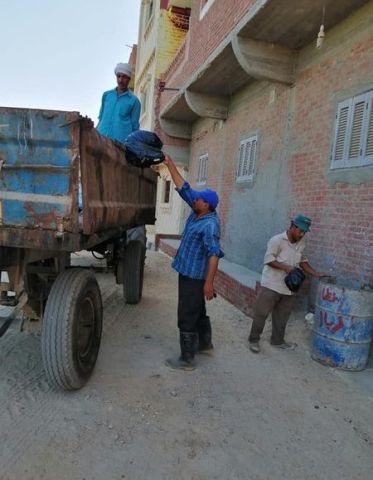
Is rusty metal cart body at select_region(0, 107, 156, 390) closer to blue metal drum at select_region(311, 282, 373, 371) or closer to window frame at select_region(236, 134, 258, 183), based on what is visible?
blue metal drum at select_region(311, 282, 373, 371)

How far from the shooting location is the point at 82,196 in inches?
110

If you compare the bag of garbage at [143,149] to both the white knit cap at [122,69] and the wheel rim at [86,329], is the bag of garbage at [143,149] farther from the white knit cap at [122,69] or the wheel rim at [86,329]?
the white knit cap at [122,69]

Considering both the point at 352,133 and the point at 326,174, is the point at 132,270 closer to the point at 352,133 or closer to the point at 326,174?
the point at 326,174

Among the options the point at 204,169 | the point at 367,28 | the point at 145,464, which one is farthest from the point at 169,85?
the point at 145,464

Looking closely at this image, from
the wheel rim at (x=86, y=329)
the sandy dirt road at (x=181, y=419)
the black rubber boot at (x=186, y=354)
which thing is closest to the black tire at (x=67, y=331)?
the wheel rim at (x=86, y=329)

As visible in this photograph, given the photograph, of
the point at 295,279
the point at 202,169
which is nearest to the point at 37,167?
the point at 295,279

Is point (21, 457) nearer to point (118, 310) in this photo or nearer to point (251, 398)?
point (251, 398)

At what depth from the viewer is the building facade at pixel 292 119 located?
4.83m

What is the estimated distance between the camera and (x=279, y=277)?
4656 millimetres

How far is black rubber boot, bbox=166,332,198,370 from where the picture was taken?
13.3ft

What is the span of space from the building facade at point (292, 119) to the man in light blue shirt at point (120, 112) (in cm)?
186

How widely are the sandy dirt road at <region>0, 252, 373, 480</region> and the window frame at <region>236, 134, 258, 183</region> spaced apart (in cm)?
389

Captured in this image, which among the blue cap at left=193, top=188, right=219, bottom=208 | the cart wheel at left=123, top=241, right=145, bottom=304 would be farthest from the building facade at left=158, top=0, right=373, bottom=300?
the cart wheel at left=123, top=241, right=145, bottom=304

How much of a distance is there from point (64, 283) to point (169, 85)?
10586 mm
